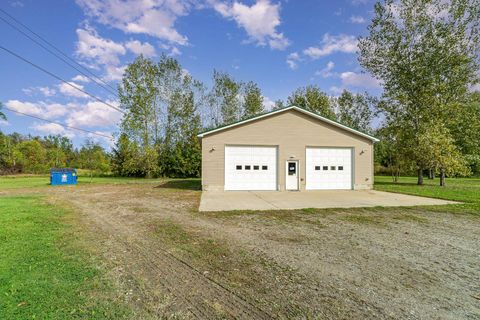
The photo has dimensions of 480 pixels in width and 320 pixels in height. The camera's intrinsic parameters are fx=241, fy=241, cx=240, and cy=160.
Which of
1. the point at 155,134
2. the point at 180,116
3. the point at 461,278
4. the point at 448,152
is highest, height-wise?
the point at 180,116

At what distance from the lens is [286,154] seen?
15352 mm

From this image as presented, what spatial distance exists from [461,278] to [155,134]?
29.6 meters

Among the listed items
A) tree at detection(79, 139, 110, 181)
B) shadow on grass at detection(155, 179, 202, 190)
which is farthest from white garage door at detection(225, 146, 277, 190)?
tree at detection(79, 139, 110, 181)

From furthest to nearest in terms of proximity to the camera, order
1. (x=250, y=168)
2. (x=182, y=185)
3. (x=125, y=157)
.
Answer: (x=125, y=157) < (x=182, y=185) < (x=250, y=168)

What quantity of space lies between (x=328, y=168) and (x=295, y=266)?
1287 cm

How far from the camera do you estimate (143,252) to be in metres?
4.71

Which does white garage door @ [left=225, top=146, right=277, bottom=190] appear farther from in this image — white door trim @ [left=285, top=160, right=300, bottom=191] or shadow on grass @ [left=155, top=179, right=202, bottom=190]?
shadow on grass @ [left=155, top=179, right=202, bottom=190]

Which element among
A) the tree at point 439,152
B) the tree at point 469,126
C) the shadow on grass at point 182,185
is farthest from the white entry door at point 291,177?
the tree at point 469,126

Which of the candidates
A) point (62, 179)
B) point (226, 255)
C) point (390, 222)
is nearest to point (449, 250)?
point (390, 222)

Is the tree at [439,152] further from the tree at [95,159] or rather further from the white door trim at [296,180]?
the tree at [95,159]

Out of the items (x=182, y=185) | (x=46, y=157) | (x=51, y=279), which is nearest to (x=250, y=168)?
(x=182, y=185)

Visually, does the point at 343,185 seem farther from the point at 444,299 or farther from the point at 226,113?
the point at 226,113

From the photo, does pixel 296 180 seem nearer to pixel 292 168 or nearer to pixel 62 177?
pixel 292 168

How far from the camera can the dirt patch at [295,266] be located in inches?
115
